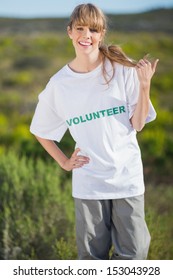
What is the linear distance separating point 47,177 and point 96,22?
166cm

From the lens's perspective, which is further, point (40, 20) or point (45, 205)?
point (40, 20)

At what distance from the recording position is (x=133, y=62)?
201 cm

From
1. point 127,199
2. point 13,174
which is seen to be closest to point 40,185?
point 13,174

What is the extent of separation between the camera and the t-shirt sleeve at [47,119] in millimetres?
2092

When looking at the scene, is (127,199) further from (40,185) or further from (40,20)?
(40,20)

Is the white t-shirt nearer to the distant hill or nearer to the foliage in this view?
the foliage

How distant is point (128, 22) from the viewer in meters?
14.2

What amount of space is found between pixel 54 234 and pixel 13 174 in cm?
54

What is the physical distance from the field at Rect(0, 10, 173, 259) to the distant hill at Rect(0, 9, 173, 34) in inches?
4.3

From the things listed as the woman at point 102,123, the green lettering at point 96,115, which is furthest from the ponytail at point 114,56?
the green lettering at point 96,115

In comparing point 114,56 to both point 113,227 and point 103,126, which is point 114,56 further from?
point 113,227

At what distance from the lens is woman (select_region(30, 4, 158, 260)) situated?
200cm

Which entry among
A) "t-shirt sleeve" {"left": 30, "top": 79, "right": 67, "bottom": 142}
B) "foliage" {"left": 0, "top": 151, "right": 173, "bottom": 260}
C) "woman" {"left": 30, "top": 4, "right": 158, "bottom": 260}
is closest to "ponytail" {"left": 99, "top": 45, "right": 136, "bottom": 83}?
"woman" {"left": 30, "top": 4, "right": 158, "bottom": 260}

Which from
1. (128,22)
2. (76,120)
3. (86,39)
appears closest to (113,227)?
(76,120)
